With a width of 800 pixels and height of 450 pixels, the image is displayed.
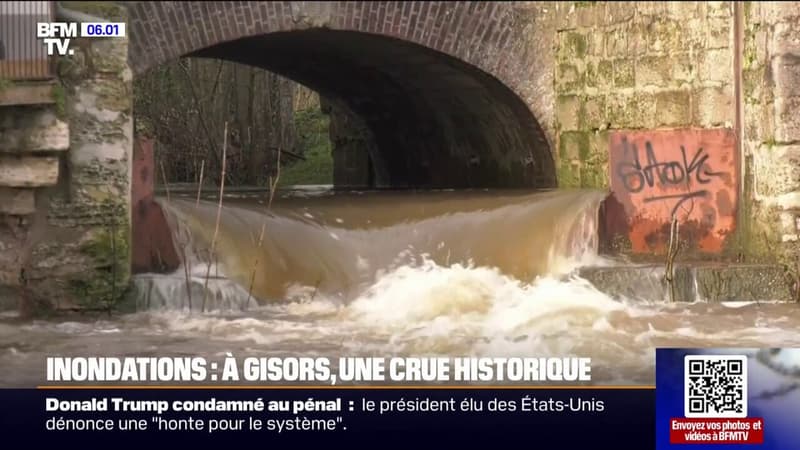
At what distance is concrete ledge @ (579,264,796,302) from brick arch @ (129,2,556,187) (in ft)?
5.95

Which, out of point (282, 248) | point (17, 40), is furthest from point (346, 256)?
point (17, 40)

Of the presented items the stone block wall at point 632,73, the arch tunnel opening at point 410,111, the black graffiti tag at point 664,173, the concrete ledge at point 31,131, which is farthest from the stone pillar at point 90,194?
the black graffiti tag at point 664,173

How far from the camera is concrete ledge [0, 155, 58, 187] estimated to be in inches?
324

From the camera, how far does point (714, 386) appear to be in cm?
539

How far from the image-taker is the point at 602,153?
10523 mm

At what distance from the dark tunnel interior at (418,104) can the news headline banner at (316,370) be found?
3945 mm

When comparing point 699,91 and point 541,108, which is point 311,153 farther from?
point 699,91

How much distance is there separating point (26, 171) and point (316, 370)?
2771mm

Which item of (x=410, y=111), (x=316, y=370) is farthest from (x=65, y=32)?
(x=410, y=111)

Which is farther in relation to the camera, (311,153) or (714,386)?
(311,153)

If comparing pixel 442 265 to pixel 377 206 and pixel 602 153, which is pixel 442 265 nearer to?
pixel 377 206

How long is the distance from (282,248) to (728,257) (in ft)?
11.2

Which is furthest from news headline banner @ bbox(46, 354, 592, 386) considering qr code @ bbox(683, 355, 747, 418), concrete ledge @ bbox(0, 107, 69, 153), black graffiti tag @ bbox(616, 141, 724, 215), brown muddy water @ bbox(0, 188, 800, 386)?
black graffiti tag @ bbox(616, 141, 724, 215)

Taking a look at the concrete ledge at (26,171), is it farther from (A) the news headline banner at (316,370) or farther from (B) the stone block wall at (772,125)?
(B) the stone block wall at (772,125)
